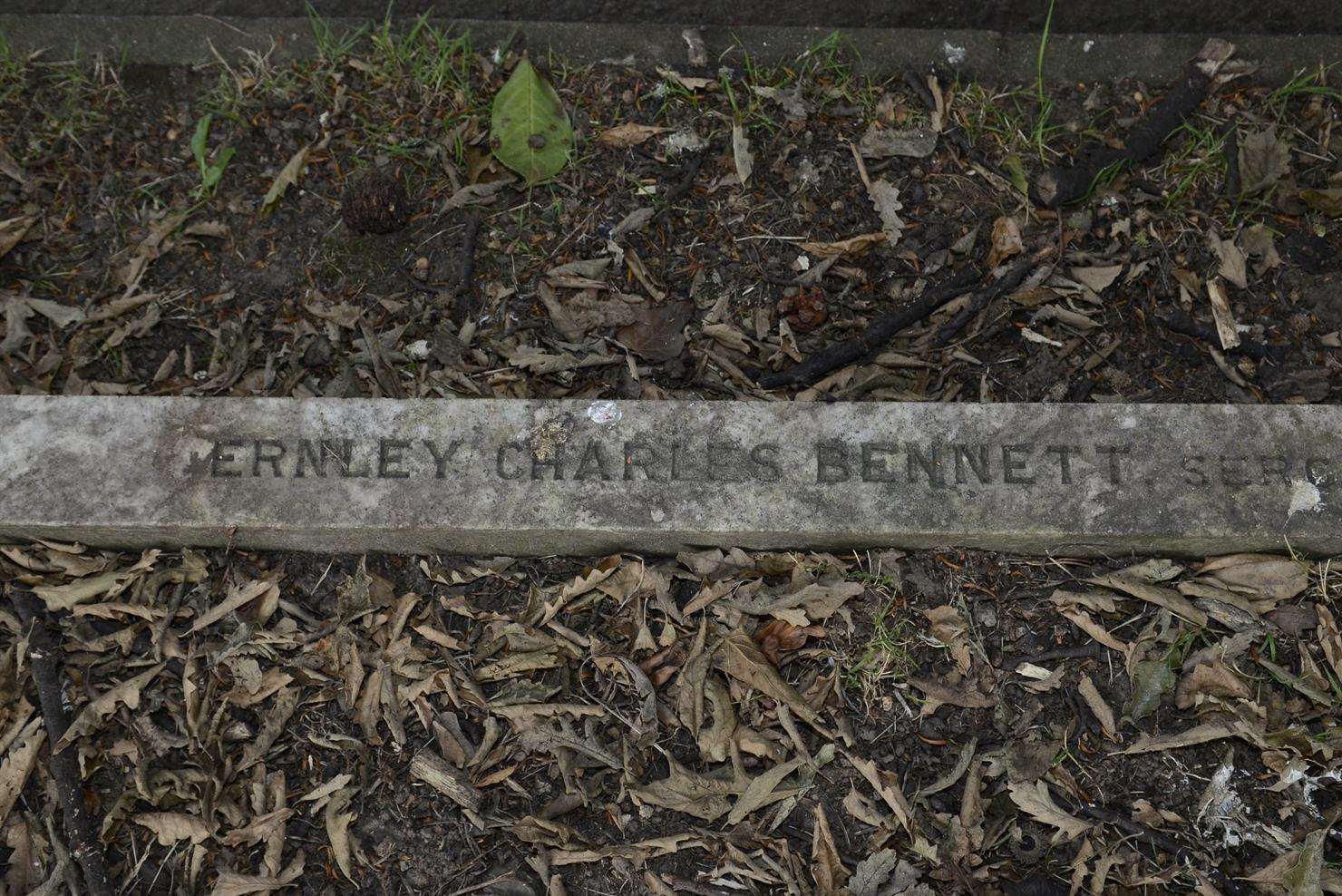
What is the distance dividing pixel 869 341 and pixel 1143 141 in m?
1.11

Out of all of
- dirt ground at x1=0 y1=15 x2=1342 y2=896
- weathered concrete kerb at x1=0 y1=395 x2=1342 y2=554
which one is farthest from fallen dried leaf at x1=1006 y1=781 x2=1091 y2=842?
weathered concrete kerb at x1=0 y1=395 x2=1342 y2=554

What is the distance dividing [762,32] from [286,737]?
256 cm

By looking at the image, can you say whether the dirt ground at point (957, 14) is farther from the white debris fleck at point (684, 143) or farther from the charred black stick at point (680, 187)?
the charred black stick at point (680, 187)

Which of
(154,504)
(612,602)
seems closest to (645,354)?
(612,602)

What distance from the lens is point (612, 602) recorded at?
2.46 meters

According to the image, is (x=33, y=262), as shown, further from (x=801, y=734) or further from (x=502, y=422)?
(x=801, y=734)

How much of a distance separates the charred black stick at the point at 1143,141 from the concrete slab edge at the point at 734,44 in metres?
0.07

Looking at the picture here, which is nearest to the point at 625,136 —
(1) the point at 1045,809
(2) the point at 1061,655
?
(2) the point at 1061,655

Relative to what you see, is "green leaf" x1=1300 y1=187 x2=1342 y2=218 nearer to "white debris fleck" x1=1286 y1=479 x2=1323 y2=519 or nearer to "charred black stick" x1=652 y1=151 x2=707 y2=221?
"white debris fleck" x1=1286 y1=479 x2=1323 y2=519

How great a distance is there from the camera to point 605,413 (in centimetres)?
241

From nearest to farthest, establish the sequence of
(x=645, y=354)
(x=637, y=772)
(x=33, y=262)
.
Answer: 1. (x=637, y=772)
2. (x=645, y=354)
3. (x=33, y=262)

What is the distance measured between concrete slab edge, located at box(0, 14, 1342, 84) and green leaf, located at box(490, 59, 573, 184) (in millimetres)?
223

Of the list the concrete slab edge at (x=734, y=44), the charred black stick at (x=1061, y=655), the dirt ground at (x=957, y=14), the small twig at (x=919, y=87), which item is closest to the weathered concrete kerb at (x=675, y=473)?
the charred black stick at (x=1061, y=655)

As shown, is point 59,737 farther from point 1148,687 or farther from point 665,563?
point 1148,687
